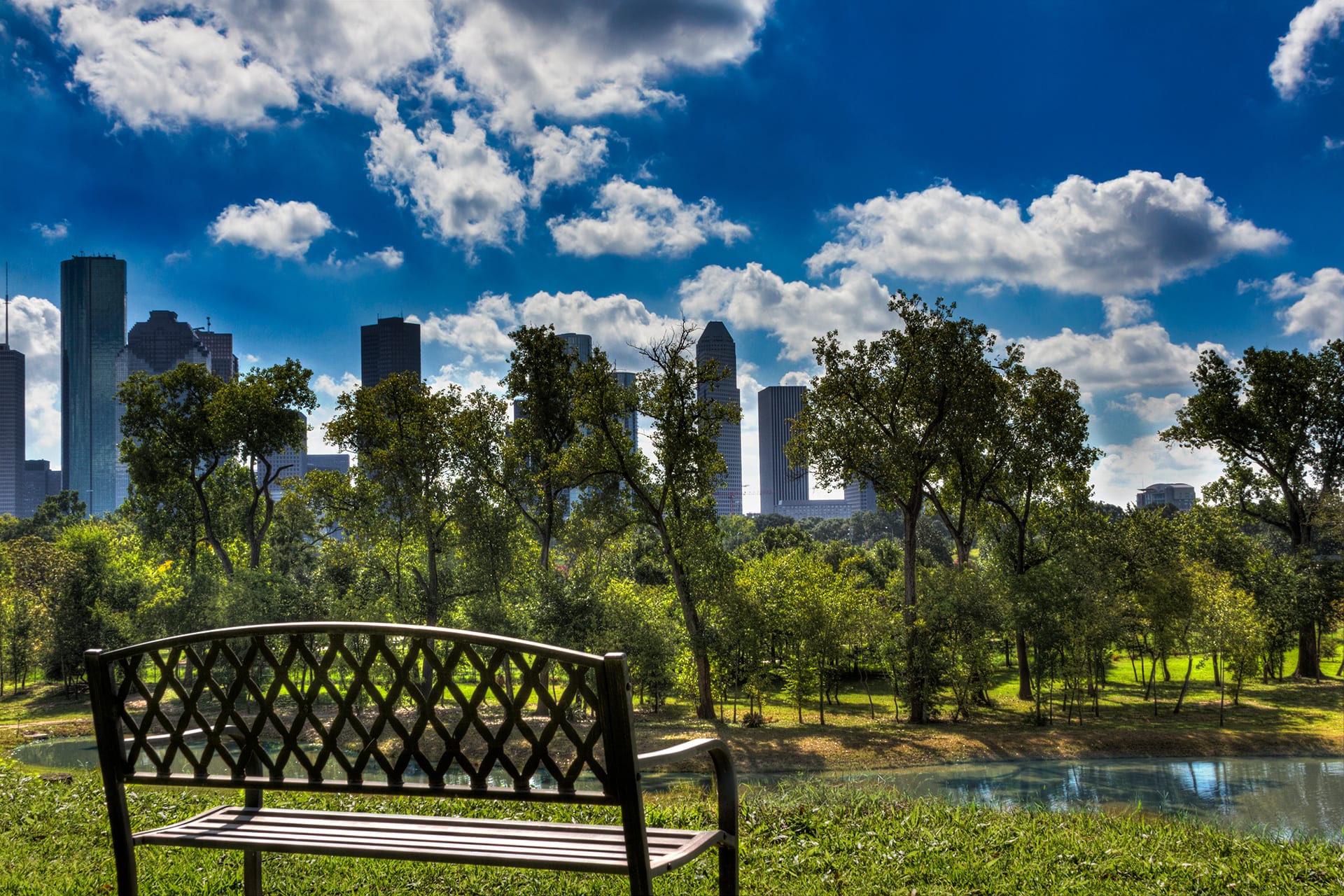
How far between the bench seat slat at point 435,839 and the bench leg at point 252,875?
58cm

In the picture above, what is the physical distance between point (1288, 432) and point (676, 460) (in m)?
21.4

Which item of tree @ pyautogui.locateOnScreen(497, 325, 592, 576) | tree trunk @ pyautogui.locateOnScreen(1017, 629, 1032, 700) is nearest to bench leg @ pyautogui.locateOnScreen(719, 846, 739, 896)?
tree @ pyautogui.locateOnScreen(497, 325, 592, 576)

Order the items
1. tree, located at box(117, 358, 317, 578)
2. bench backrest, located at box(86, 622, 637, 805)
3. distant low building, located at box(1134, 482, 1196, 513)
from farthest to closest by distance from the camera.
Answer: distant low building, located at box(1134, 482, 1196, 513), tree, located at box(117, 358, 317, 578), bench backrest, located at box(86, 622, 637, 805)

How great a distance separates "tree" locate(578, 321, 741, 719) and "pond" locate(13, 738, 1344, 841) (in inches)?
260

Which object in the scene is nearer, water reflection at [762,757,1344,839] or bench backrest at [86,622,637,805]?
bench backrest at [86,622,637,805]

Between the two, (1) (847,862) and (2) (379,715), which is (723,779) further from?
(1) (847,862)

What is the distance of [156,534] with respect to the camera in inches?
1208

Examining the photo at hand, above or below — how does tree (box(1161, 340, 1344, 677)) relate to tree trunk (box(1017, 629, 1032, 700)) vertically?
above

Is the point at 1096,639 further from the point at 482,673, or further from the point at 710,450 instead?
the point at 482,673

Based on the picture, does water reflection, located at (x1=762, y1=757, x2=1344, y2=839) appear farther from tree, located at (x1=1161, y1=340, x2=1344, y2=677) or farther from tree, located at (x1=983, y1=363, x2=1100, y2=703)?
tree, located at (x1=1161, y1=340, x2=1344, y2=677)

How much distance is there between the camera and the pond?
12109 mm

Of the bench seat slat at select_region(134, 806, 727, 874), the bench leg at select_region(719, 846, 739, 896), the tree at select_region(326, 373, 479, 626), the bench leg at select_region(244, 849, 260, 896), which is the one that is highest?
the tree at select_region(326, 373, 479, 626)

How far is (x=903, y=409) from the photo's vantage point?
2211 cm

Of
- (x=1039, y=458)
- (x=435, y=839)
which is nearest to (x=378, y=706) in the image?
(x=435, y=839)
